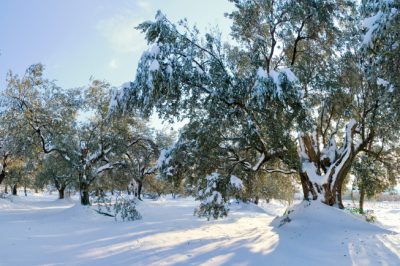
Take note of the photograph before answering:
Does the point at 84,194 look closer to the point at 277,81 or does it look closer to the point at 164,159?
the point at 164,159

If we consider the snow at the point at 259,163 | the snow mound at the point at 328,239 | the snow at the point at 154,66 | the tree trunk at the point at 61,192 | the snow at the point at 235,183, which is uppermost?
the snow at the point at 154,66

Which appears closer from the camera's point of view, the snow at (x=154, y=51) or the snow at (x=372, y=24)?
the snow at (x=372, y=24)

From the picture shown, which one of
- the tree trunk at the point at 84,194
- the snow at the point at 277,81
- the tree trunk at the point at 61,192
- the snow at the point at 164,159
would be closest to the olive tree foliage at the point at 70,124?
the tree trunk at the point at 84,194

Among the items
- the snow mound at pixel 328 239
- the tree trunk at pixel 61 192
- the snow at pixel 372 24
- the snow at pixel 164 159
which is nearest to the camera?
the snow at pixel 372 24

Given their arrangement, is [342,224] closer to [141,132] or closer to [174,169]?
[174,169]

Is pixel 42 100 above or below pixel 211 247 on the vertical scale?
above

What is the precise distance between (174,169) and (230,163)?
237cm

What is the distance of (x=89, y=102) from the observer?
76.2 feet

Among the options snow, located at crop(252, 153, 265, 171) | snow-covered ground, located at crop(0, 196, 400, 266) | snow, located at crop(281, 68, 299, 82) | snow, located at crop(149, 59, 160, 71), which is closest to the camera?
snow-covered ground, located at crop(0, 196, 400, 266)

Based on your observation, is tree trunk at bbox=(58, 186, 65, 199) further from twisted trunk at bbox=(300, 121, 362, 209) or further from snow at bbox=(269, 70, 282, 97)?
snow at bbox=(269, 70, 282, 97)

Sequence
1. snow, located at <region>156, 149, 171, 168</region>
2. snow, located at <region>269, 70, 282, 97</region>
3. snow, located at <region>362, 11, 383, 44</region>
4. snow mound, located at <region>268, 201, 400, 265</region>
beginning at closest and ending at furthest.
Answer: snow, located at <region>362, 11, 383, 44</region>
snow mound, located at <region>268, 201, 400, 265</region>
snow, located at <region>269, 70, 282, 97</region>
snow, located at <region>156, 149, 171, 168</region>

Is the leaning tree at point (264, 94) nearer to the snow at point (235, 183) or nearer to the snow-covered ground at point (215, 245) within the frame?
the snow at point (235, 183)

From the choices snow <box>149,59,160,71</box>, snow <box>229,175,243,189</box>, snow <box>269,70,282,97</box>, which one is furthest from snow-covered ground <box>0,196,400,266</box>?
snow <box>149,59,160,71</box>

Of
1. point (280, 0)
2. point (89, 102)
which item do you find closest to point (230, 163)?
point (280, 0)
